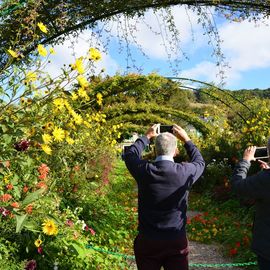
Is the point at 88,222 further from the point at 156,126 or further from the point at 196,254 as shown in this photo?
the point at 156,126

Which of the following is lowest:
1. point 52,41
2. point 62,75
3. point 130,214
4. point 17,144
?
point 130,214

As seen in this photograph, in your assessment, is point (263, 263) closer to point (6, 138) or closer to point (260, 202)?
point (260, 202)

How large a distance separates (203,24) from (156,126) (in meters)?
1.76

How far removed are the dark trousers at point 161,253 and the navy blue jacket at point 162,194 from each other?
0.13 ft

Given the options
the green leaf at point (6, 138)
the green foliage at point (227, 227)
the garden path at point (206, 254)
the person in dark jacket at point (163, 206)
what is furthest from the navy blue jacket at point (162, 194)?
the green foliage at point (227, 227)

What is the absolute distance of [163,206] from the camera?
2.47 m

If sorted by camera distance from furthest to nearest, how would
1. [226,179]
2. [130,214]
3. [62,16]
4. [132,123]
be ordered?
[132,123]
[226,179]
[130,214]
[62,16]

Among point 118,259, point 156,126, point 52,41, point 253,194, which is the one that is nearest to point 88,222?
point 118,259

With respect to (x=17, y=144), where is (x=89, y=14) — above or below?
above

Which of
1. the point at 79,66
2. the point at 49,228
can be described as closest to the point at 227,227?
the point at 49,228

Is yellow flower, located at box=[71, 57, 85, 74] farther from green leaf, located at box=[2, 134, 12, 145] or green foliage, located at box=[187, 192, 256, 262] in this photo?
green foliage, located at box=[187, 192, 256, 262]

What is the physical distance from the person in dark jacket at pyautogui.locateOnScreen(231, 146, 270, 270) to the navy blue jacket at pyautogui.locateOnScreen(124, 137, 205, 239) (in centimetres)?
31

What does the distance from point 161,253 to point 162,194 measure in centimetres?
35

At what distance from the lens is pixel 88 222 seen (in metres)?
4.87
